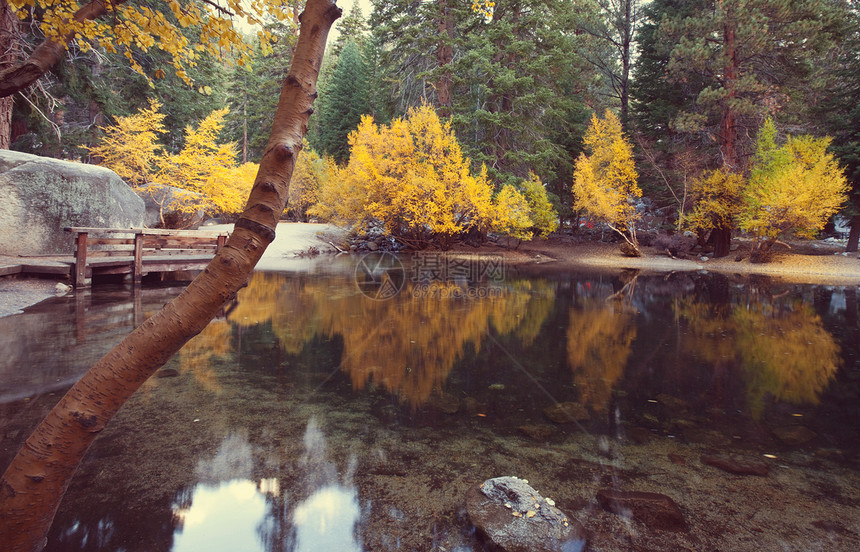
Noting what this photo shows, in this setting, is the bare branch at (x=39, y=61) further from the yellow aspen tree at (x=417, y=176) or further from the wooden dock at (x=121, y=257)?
the yellow aspen tree at (x=417, y=176)

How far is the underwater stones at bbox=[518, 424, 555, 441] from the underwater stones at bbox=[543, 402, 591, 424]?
0.67 ft

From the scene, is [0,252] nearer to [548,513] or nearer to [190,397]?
[190,397]

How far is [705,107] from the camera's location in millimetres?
22109

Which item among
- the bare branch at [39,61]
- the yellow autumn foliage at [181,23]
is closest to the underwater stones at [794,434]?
the yellow autumn foliage at [181,23]

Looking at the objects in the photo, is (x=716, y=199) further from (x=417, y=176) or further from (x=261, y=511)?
(x=261, y=511)

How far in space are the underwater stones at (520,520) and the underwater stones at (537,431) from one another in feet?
3.64

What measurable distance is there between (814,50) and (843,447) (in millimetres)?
23783

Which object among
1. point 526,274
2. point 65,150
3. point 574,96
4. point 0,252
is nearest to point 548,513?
point 0,252

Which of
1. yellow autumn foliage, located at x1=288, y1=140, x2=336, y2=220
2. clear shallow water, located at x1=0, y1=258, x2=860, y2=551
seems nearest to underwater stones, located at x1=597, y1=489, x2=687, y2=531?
clear shallow water, located at x1=0, y1=258, x2=860, y2=551

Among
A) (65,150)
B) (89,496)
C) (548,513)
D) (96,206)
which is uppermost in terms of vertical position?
(65,150)

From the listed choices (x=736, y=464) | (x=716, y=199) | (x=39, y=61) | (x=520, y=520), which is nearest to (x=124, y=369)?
(x=520, y=520)

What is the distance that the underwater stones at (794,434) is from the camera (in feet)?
13.2

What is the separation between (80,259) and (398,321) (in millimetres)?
7590

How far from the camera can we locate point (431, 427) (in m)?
4.16
